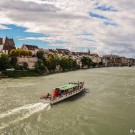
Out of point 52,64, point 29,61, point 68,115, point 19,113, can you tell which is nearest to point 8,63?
point 29,61

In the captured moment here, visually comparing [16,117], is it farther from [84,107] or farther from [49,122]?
[84,107]

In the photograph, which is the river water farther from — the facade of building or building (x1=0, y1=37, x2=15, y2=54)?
building (x1=0, y1=37, x2=15, y2=54)

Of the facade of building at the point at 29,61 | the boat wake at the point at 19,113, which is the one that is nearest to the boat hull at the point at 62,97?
the boat wake at the point at 19,113

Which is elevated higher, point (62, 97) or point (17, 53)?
point (17, 53)

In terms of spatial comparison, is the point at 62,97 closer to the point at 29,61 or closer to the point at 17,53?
the point at 29,61

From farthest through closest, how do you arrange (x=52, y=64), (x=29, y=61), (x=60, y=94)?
(x=52, y=64) < (x=29, y=61) < (x=60, y=94)

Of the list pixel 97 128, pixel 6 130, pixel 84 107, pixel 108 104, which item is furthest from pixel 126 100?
pixel 6 130

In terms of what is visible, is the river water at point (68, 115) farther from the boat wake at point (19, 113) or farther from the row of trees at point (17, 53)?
the row of trees at point (17, 53)
